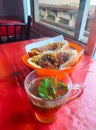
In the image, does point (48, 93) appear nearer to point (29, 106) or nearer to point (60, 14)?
point (29, 106)

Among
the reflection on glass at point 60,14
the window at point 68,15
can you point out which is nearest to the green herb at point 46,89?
the window at point 68,15

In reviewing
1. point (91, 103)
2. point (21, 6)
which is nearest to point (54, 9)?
point (21, 6)

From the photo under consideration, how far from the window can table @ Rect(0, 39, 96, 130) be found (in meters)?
0.58

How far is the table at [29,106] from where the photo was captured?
0.38 m

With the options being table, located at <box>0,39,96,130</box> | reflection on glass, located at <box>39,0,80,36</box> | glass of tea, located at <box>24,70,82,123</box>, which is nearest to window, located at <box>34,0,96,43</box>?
reflection on glass, located at <box>39,0,80,36</box>

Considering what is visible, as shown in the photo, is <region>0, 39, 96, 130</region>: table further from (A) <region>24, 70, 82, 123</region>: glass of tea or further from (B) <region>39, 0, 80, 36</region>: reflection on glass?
(B) <region>39, 0, 80, 36</region>: reflection on glass

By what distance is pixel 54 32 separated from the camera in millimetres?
1488

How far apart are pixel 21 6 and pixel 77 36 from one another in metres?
1.52

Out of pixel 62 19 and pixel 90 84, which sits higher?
pixel 62 19

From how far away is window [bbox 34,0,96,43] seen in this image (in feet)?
3.57

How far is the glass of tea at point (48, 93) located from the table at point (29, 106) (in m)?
0.03

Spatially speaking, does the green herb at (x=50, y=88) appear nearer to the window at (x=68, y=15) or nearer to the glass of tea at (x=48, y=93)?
the glass of tea at (x=48, y=93)

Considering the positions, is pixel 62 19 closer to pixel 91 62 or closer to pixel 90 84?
pixel 91 62

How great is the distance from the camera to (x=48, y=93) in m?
0.37
